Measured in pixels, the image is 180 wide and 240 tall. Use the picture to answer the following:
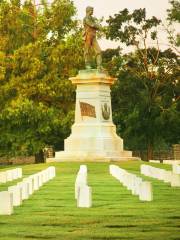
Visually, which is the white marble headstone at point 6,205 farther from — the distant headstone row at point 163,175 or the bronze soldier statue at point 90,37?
the bronze soldier statue at point 90,37

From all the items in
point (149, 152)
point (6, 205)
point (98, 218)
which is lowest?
point (98, 218)

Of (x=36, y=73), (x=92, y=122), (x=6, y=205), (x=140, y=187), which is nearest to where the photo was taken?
(x=6, y=205)

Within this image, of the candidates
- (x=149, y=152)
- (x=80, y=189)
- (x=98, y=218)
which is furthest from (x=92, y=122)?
(x=98, y=218)

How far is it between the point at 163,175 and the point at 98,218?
1109cm

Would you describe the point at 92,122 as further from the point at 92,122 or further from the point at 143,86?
the point at 143,86

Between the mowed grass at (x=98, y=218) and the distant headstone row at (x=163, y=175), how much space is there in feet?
6.24

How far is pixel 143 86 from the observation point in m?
61.2

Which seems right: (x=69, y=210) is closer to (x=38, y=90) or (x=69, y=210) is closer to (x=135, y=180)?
(x=135, y=180)

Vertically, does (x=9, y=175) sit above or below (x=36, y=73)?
below

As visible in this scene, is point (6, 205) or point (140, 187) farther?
point (140, 187)

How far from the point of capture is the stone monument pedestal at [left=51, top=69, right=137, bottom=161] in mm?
39469

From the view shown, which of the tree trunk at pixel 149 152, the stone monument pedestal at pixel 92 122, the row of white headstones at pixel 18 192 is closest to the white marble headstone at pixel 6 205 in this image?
the row of white headstones at pixel 18 192

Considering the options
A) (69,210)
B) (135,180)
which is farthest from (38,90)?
(69,210)

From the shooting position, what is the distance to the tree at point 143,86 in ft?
195
